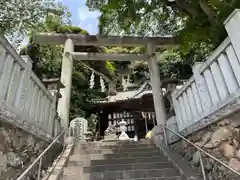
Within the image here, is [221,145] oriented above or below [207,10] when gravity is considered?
below

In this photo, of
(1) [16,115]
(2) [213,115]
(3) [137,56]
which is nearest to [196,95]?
(2) [213,115]

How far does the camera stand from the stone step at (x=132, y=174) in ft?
14.5

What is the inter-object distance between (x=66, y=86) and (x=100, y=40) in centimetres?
239

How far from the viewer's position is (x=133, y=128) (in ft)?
48.5

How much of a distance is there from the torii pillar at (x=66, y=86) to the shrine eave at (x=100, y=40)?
11.3 inches

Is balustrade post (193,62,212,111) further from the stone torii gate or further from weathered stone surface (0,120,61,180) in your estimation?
weathered stone surface (0,120,61,180)

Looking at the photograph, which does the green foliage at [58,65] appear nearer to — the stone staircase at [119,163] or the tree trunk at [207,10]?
the stone staircase at [119,163]

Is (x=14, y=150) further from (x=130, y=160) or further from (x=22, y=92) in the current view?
(x=130, y=160)

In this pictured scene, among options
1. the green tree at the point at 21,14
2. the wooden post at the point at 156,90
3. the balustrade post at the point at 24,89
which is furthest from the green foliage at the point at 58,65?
the balustrade post at the point at 24,89

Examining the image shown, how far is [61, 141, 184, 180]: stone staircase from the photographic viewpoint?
4457mm

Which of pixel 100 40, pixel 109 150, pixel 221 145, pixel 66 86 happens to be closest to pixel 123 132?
pixel 66 86

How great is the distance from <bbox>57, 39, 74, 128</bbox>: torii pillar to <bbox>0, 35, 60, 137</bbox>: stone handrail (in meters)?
1.54

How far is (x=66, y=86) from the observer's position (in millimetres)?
7496

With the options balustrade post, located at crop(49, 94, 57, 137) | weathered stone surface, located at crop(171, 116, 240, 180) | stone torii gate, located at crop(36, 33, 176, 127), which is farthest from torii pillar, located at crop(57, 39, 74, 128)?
weathered stone surface, located at crop(171, 116, 240, 180)
